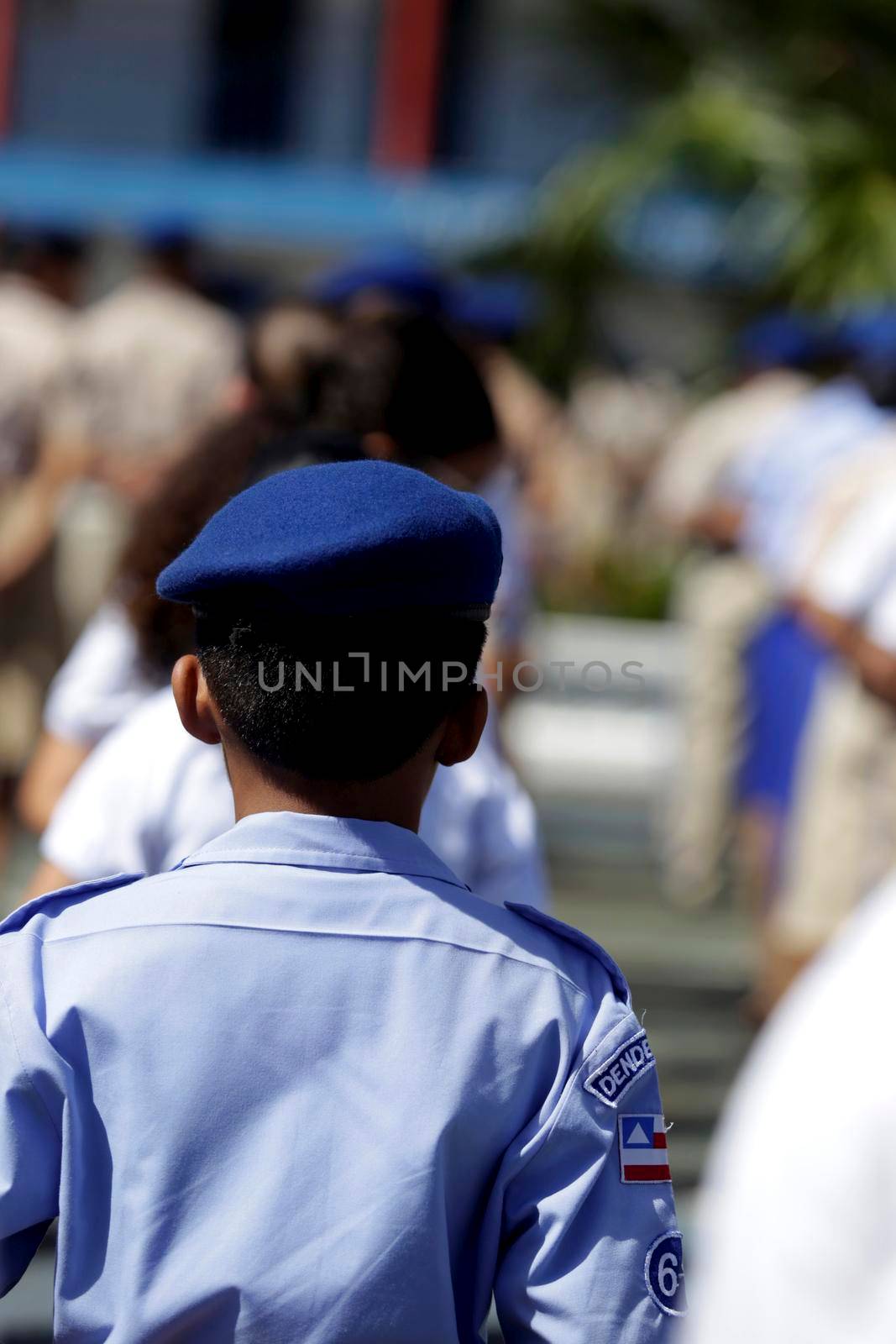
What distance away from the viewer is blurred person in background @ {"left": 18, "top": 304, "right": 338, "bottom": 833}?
9.37ft

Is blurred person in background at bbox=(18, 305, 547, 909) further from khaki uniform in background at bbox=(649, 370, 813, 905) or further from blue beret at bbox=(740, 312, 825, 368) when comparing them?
blue beret at bbox=(740, 312, 825, 368)

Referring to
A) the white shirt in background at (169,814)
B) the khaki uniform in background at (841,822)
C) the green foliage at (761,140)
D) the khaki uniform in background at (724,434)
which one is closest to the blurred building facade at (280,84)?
the green foliage at (761,140)

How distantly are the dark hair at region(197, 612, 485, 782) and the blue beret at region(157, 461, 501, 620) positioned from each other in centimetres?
2

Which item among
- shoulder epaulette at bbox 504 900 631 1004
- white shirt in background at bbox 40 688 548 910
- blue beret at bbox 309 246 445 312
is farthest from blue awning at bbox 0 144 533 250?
shoulder epaulette at bbox 504 900 631 1004

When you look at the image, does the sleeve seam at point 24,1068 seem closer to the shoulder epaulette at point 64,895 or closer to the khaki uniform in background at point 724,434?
the shoulder epaulette at point 64,895

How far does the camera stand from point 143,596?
2.84 metres

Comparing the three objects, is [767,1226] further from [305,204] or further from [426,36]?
[426,36]

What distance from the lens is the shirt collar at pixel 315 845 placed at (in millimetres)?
1657

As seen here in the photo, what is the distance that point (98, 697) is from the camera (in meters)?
2.99

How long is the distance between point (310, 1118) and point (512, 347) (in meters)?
9.03

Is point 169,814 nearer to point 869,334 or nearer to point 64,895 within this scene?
point 64,895

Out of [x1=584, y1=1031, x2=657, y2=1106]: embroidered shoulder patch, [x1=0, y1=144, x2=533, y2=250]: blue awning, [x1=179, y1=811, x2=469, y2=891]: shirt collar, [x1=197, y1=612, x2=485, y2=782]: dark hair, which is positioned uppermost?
[x1=197, y1=612, x2=485, y2=782]: dark hair

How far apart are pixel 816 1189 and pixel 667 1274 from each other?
609 mm

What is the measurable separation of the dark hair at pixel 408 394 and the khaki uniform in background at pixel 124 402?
2.56 meters
